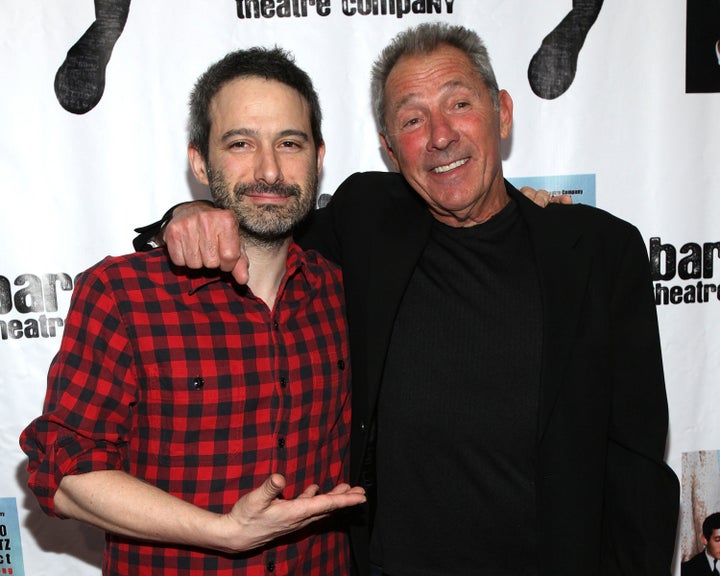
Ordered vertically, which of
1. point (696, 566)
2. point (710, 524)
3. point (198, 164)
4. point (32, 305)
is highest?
point (198, 164)

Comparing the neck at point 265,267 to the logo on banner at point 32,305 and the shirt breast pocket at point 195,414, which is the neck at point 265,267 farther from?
the logo on banner at point 32,305

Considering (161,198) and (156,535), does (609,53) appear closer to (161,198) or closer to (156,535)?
(161,198)

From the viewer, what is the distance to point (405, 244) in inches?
61.7

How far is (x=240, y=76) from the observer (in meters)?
1.44

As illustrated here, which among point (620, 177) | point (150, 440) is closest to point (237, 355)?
point (150, 440)

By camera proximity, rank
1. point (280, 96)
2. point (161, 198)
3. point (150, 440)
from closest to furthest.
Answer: point (150, 440) < point (280, 96) < point (161, 198)

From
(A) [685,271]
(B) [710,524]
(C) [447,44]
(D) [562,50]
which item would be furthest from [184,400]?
(B) [710,524]

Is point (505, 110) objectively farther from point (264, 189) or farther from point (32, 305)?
point (32, 305)

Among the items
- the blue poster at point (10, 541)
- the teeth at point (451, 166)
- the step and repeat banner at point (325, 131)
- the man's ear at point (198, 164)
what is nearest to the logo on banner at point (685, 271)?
the step and repeat banner at point (325, 131)

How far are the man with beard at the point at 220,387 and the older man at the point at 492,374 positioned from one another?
134 mm

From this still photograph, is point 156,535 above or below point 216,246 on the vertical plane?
below

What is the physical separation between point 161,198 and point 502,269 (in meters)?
1.09

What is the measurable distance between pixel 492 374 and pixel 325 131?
38.7 inches

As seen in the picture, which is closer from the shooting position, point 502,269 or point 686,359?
point 502,269
